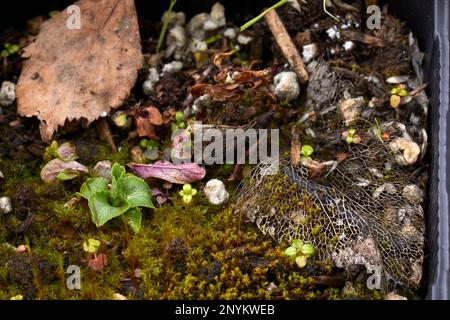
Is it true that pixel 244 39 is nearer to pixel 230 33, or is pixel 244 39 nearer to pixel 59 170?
pixel 230 33

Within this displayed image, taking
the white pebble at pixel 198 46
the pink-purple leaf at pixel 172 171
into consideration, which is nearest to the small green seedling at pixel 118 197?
the pink-purple leaf at pixel 172 171

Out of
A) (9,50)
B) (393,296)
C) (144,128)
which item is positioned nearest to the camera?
(393,296)

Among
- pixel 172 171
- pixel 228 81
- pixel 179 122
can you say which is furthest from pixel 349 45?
pixel 172 171

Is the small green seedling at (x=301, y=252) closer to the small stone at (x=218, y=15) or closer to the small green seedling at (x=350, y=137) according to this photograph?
the small green seedling at (x=350, y=137)

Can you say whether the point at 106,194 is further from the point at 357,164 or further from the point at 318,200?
the point at 357,164

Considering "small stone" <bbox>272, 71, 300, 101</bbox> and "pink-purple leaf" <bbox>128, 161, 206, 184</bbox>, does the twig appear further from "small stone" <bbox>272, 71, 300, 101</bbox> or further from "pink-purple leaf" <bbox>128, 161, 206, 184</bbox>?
"pink-purple leaf" <bbox>128, 161, 206, 184</bbox>

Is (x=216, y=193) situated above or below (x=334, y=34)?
below
